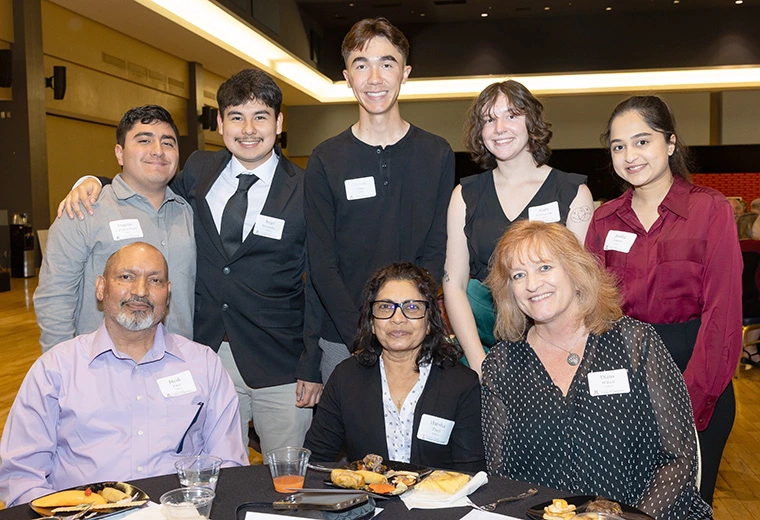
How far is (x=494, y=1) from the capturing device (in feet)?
40.7

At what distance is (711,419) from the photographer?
7.63ft

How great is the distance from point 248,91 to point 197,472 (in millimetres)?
1639

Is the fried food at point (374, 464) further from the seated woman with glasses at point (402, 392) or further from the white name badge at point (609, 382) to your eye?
the white name badge at point (609, 382)

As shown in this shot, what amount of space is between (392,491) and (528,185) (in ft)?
4.76

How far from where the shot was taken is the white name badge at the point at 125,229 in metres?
2.61

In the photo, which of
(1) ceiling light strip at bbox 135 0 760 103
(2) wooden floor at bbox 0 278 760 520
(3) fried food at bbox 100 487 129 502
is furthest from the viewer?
(1) ceiling light strip at bbox 135 0 760 103

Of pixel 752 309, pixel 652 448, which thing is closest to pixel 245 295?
pixel 652 448

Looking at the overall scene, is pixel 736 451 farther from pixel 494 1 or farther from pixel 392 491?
pixel 494 1

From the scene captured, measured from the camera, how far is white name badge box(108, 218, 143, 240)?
2.61 m

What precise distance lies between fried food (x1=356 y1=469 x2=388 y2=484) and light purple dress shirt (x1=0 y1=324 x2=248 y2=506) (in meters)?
0.61

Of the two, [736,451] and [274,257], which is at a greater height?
[274,257]

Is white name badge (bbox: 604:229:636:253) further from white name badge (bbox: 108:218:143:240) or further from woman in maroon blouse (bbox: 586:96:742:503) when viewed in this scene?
white name badge (bbox: 108:218:143:240)

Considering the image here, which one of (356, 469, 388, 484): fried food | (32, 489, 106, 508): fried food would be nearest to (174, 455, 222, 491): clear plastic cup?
(32, 489, 106, 508): fried food

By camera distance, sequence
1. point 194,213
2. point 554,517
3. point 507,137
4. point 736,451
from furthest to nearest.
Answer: point 736,451 < point 194,213 < point 507,137 < point 554,517
